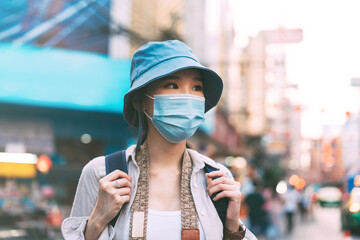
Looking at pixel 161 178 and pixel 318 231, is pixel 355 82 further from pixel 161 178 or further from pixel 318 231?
pixel 161 178

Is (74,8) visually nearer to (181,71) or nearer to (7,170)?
(7,170)

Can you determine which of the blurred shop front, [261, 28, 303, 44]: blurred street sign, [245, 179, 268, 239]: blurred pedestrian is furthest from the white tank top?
[261, 28, 303, 44]: blurred street sign

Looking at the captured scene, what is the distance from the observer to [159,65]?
261cm

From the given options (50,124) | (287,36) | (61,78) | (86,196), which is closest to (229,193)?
(86,196)

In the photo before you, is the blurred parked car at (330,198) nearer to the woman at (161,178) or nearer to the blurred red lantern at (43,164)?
the blurred red lantern at (43,164)

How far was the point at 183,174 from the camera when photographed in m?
2.68

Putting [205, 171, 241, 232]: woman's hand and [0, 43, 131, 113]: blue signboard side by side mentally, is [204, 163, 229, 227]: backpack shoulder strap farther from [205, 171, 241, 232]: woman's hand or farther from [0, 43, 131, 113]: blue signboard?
[0, 43, 131, 113]: blue signboard

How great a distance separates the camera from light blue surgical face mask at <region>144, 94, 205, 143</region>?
104 inches

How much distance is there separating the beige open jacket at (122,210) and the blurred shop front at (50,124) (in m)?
9.30

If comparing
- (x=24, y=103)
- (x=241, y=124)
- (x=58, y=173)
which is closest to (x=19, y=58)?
(x=24, y=103)

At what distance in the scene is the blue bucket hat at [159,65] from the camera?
8.38ft

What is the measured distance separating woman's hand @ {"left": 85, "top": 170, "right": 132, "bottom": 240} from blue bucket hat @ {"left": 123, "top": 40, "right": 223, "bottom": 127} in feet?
1.53

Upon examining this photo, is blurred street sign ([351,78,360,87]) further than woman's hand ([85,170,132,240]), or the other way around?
blurred street sign ([351,78,360,87])

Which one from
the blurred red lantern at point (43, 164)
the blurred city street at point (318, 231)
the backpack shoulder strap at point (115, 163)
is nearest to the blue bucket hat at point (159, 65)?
the backpack shoulder strap at point (115, 163)
